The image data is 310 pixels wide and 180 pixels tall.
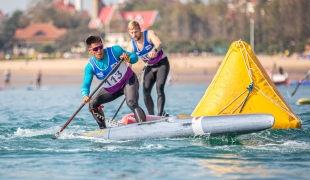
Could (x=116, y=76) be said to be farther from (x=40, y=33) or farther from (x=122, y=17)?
(x=122, y=17)

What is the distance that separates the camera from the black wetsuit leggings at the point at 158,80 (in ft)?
44.8

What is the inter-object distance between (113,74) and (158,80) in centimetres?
185

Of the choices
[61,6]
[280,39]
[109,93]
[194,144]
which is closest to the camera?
[194,144]

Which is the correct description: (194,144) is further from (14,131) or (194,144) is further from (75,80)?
(75,80)

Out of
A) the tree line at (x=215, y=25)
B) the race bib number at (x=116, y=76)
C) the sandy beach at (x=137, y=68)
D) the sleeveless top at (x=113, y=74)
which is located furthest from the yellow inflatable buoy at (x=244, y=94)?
the tree line at (x=215, y=25)

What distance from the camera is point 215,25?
10131 centimetres

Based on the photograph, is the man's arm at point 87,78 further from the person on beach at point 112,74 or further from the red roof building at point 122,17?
the red roof building at point 122,17

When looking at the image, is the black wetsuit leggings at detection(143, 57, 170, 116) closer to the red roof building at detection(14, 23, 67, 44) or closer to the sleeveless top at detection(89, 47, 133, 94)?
the sleeveless top at detection(89, 47, 133, 94)

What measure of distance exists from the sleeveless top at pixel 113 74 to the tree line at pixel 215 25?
6879 cm

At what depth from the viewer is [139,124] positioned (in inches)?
470

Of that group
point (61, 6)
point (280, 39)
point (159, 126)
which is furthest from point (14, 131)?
point (61, 6)

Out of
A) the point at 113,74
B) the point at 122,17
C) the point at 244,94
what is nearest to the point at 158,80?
the point at 244,94

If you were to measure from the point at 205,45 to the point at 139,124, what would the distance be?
8004 centimetres

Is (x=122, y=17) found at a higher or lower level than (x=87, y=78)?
higher
